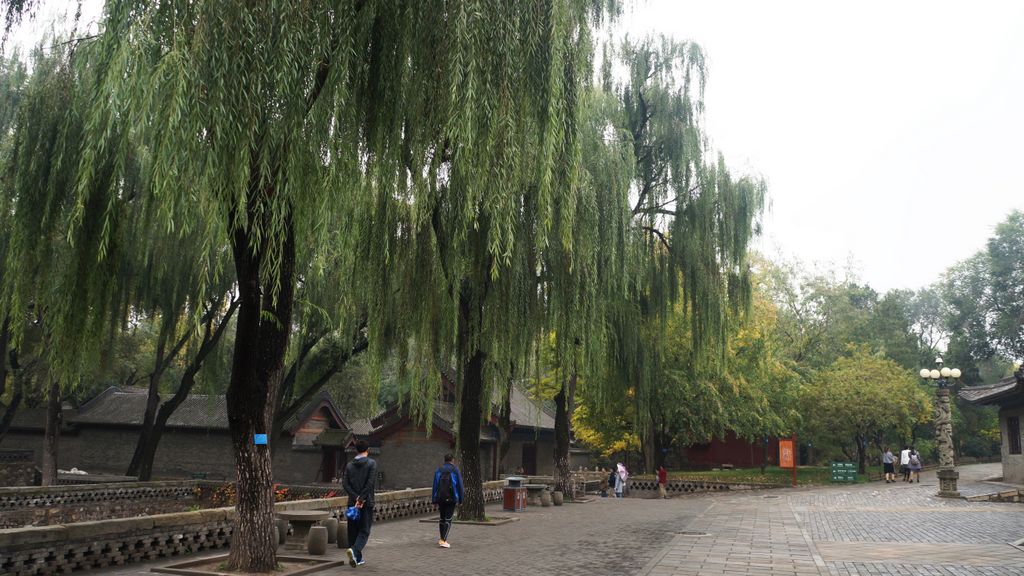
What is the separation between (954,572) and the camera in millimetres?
9180

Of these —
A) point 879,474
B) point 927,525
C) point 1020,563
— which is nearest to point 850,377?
point 879,474

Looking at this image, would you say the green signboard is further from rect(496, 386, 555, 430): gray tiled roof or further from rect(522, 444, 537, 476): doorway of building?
rect(522, 444, 537, 476): doorway of building

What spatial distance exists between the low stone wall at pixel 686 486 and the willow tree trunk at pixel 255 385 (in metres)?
24.8


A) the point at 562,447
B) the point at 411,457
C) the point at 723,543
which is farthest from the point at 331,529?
the point at 411,457

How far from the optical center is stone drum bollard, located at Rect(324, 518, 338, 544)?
12.0 metres

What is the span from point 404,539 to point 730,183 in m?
13.9

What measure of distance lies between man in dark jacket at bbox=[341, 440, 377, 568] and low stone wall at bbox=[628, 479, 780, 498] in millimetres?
23400

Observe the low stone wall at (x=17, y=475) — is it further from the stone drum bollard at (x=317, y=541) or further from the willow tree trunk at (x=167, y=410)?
the stone drum bollard at (x=317, y=541)

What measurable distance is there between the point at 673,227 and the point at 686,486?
15.0m

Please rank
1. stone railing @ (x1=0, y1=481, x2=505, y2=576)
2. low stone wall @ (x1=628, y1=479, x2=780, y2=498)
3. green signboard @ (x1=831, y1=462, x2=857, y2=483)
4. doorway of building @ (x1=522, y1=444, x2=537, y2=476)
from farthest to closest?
doorway of building @ (x1=522, y1=444, x2=537, y2=476)
green signboard @ (x1=831, y1=462, x2=857, y2=483)
low stone wall @ (x1=628, y1=479, x2=780, y2=498)
stone railing @ (x1=0, y1=481, x2=505, y2=576)

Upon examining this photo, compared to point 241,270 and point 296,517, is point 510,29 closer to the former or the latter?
point 241,270

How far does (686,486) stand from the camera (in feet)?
105

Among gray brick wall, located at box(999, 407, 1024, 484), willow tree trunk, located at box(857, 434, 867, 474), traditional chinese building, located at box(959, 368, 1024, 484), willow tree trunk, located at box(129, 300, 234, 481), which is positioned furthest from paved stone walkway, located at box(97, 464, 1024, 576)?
willow tree trunk, located at box(857, 434, 867, 474)

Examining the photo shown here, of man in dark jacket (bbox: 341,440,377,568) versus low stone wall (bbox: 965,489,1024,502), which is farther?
low stone wall (bbox: 965,489,1024,502)
